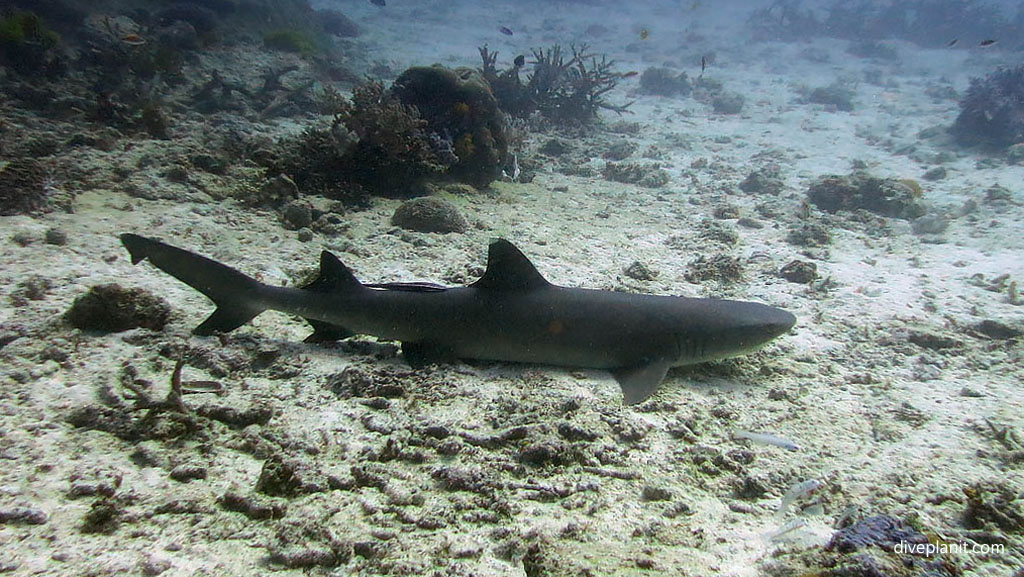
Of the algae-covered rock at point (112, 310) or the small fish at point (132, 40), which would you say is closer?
the algae-covered rock at point (112, 310)

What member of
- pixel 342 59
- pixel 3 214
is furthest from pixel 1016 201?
pixel 342 59

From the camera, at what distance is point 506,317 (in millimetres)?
3678

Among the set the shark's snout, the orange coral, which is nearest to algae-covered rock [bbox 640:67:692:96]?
the orange coral

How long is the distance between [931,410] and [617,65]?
29.8 m

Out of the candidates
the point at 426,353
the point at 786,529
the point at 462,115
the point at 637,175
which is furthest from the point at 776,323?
the point at 637,175

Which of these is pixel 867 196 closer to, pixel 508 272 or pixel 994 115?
pixel 508 272

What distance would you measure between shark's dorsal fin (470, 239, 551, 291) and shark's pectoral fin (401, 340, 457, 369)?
1.86 ft

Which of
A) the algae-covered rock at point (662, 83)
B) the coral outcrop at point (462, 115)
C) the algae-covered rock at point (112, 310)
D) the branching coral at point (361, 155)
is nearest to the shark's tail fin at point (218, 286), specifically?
the algae-covered rock at point (112, 310)

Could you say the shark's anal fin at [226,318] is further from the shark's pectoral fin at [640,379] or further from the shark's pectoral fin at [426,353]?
the shark's pectoral fin at [640,379]

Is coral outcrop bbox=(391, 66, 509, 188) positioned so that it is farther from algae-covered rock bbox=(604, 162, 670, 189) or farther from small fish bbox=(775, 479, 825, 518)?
small fish bbox=(775, 479, 825, 518)

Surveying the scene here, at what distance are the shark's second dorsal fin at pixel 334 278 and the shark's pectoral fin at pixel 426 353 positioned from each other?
2.07 ft

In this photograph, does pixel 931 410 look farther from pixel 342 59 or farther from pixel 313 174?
pixel 342 59

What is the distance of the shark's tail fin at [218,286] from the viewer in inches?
143

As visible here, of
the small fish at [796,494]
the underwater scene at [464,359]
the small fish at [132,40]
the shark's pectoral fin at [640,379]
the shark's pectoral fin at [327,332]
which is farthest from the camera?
the small fish at [132,40]
